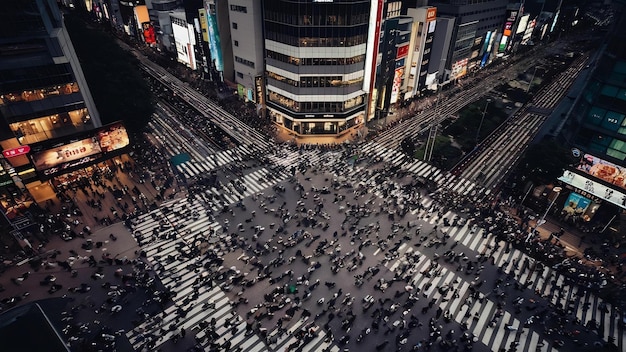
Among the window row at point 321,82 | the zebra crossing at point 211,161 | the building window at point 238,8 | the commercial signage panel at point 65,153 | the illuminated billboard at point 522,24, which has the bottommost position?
the zebra crossing at point 211,161

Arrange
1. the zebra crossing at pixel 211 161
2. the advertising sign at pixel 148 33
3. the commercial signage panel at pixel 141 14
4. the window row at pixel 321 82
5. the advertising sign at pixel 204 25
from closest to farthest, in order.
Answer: the zebra crossing at pixel 211 161 < the window row at pixel 321 82 < the advertising sign at pixel 204 25 < the commercial signage panel at pixel 141 14 < the advertising sign at pixel 148 33

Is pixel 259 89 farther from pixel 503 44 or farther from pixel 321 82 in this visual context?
pixel 503 44

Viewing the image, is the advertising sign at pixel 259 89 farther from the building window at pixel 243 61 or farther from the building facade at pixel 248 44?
the building window at pixel 243 61

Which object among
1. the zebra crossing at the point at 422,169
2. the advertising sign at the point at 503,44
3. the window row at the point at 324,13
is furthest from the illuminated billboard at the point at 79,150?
the advertising sign at the point at 503,44

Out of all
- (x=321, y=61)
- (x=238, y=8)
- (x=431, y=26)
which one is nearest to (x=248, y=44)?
(x=238, y=8)

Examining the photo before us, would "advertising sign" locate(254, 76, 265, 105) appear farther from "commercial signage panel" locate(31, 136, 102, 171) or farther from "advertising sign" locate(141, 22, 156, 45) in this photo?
"advertising sign" locate(141, 22, 156, 45)

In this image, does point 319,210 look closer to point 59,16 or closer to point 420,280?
point 420,280
